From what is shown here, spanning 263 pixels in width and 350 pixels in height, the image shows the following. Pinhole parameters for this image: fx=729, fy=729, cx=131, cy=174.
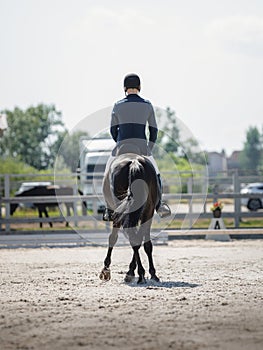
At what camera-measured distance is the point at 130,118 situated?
9.33 meters

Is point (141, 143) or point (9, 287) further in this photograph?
point (141, 143)

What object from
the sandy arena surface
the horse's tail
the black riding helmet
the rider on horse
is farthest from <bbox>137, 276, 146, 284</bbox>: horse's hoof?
the black riding helmet

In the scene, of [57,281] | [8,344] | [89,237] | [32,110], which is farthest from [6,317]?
[32,110]

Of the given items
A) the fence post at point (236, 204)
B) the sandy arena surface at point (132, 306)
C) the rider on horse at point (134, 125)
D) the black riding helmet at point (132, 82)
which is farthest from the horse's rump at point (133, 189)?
the fence post at point (236, 204)

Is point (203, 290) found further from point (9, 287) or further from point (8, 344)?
point (8, 344)

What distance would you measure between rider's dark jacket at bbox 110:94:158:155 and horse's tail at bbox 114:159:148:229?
552mm

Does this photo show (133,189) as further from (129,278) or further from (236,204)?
(236,204)

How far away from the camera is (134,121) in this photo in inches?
367

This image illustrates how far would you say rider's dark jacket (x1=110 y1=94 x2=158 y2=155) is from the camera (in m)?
9.33

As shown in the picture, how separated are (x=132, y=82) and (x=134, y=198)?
1.65 meters

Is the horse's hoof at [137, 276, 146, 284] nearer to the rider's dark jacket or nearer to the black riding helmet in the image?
the rider's dark jacket

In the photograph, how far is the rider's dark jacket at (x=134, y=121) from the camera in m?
9.33

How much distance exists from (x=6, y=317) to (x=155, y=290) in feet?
7.36

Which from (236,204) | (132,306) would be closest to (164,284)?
(132,306)
